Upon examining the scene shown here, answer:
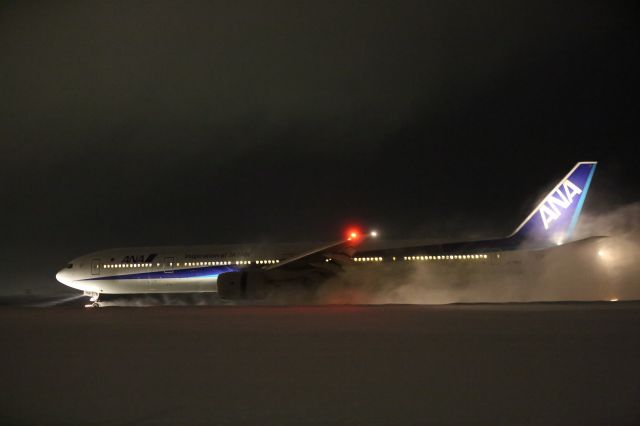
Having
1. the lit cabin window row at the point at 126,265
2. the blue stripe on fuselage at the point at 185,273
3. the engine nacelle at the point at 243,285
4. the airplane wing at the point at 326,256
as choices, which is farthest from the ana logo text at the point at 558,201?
the lit cabin window row at the point at 126,265

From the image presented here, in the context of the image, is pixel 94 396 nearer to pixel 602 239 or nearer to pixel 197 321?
pixel 197 321

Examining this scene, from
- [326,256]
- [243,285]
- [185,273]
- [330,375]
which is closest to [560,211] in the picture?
[326,256]

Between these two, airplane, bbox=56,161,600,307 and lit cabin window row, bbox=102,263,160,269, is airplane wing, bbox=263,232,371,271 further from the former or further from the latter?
lit cabin window row, bbox=102,263,160,269

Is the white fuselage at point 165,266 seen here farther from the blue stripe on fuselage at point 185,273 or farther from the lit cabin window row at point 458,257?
the lit cabin window row at point 458,257

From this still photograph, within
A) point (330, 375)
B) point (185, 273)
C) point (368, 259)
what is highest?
point (185, 273)

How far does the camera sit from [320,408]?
400 centimetres

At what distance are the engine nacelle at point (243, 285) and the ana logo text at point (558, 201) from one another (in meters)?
8.87

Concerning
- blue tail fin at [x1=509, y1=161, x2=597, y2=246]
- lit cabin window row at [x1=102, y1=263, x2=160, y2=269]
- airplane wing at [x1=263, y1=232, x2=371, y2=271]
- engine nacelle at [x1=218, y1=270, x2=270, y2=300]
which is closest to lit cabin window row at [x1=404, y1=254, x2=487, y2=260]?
blue tail fin at [x1=509, y1=161, x2=597, y2=246]

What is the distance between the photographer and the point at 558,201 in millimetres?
19844

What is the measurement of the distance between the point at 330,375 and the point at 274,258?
17.7m

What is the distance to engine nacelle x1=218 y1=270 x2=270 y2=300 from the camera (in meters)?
18.9

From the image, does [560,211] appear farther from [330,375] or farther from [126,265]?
[330,375]

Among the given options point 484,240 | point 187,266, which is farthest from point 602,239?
point 187,266

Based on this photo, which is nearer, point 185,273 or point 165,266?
point 185,273
